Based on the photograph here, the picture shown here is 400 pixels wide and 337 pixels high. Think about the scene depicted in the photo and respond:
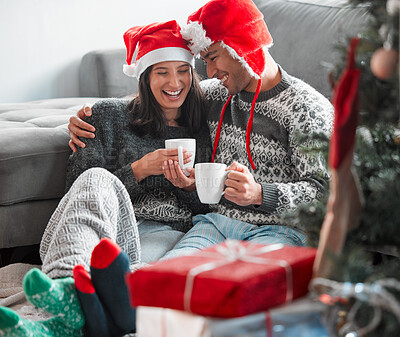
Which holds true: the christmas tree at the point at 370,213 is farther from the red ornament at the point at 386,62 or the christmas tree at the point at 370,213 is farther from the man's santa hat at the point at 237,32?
the man's santa hat at the point at 237,32

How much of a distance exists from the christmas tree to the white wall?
Result: 266cm

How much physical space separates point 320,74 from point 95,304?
1027 millimetres

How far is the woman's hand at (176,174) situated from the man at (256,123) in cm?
12

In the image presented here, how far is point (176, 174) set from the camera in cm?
142

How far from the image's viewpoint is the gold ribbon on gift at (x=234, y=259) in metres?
0.62

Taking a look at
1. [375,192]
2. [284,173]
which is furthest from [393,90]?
[284,173]

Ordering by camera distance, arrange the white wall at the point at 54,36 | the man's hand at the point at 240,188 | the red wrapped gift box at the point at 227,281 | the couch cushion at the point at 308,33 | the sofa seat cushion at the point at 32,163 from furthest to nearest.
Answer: the white wall at the point at 54,36
the couch cushion at the point at 308,33
the sofa seat cushion at the point at 32,163
the man's hand at the point at 240,188
the red wrapped gift box at the point at 227,281

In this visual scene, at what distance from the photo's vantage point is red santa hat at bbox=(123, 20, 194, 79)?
5.01ft

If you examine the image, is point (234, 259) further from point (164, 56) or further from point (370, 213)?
point (164, 56)

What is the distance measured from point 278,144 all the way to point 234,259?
30.6 inches

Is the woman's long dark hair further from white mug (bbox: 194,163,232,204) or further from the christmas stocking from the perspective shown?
the christmas stocking

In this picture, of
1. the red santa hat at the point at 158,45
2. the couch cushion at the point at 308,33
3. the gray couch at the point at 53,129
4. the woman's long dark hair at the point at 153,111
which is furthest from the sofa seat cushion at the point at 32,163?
the couch cushion at the point at 308,33

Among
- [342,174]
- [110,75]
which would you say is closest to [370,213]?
[342,174]

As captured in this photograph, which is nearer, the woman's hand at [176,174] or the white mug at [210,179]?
the white mug at [210,179]
